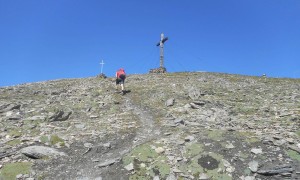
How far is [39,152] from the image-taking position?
16094 mm

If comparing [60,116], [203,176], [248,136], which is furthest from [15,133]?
[248,136]

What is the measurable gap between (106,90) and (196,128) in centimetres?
1695

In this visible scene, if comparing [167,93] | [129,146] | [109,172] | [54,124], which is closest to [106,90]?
[167,93]

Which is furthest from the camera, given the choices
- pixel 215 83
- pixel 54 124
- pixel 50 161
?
pixel 215 83

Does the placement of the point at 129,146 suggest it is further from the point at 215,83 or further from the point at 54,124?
the point at 215,83

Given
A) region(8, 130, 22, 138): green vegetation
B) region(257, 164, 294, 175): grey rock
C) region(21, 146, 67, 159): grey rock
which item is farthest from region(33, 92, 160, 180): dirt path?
region(257, 164, 294, 175): grey rock

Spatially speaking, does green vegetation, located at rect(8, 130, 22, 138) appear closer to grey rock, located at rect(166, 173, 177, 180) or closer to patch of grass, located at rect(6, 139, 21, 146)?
patch of grass, located at rect(6, 139, 21, 146)

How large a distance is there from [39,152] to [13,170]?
5.88 feet

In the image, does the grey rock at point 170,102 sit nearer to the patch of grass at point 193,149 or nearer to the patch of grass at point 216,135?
the patch of grass at point 216,135

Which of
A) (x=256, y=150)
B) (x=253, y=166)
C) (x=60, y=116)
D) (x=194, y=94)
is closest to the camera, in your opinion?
(x=253, y=166)

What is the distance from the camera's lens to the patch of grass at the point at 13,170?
1407cm

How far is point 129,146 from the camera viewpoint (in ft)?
56.3

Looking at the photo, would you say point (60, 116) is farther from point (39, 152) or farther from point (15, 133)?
point (39, 152)

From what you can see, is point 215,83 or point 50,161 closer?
point 50,161
